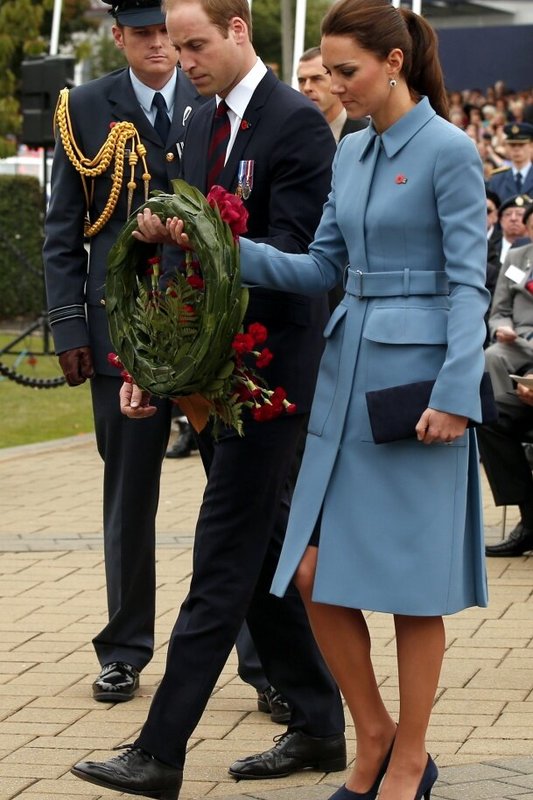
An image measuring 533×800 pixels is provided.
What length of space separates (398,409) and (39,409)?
1051 cm

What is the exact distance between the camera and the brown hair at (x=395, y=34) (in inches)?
152

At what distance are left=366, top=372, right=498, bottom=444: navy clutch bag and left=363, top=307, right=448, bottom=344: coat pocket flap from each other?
0.11 meters

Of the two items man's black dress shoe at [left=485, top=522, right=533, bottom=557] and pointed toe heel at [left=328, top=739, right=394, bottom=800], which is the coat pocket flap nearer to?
pointed toe heel at [left=328, top=739, right=394, bottom=800]

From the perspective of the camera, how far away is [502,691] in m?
5.37

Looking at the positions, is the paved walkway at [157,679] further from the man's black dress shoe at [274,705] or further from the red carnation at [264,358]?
the red carnation at [264,358]

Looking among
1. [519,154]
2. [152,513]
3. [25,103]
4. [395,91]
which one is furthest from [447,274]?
[25,103]

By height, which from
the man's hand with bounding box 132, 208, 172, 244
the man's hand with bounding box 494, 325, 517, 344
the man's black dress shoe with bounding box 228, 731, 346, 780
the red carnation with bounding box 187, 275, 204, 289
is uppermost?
the man's hand with bounding box 132, 208, 172, 244

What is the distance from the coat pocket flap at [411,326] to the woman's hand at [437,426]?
183mm

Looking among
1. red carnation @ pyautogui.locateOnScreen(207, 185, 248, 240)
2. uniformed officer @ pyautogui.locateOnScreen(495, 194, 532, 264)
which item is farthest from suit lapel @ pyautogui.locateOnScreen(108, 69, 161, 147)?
uniformed officer @ pyautogui.locateOnScreen(495, 194, 532, 264)

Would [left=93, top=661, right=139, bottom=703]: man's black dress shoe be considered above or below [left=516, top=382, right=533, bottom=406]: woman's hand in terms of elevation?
below

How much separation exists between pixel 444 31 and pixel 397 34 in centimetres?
3192

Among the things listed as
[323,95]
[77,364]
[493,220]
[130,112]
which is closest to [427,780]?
[77,364]

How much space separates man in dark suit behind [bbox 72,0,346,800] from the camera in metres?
4.19

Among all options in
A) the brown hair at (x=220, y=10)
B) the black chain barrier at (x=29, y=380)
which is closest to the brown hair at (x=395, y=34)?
the brown hair at (x=220, y=10)
